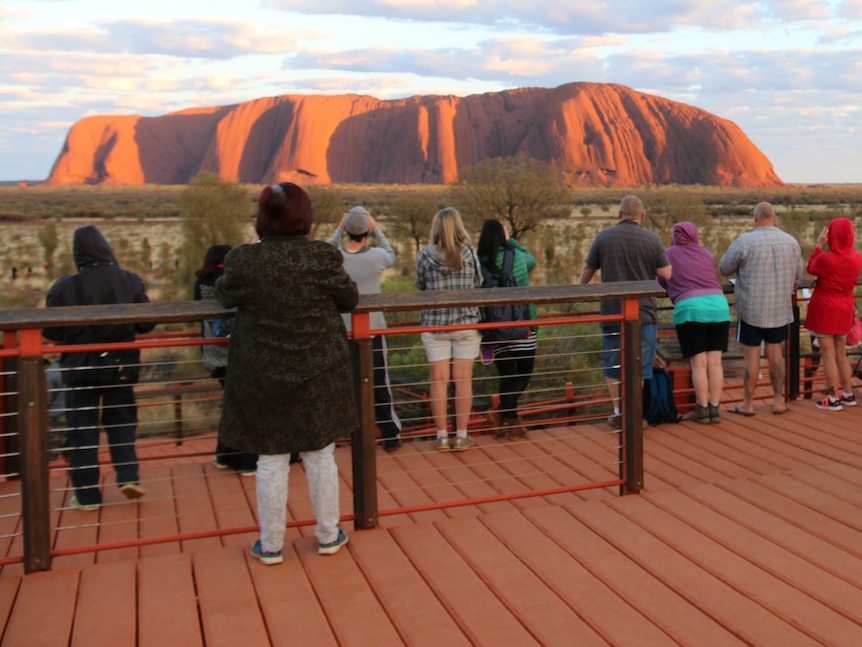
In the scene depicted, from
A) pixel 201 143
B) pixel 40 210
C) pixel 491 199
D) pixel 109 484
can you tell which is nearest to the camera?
pixel 109 484

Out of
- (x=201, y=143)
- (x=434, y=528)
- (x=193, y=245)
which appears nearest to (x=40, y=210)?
(x=193, y=245)

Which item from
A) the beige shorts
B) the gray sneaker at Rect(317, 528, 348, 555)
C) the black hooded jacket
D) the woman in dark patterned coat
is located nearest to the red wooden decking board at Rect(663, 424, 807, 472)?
the beige shorts

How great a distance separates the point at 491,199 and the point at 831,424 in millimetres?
28243

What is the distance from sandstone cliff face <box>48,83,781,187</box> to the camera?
115562 millimetres

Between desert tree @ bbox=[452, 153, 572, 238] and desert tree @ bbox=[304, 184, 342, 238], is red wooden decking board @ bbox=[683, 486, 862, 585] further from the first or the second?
desert tree @ bbox=[304, 184, 342, 238]

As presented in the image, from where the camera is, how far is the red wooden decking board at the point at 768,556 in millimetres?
3193

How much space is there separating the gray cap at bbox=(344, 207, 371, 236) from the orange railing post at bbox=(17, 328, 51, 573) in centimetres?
239

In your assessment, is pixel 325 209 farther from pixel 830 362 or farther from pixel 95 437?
pixel 95 437

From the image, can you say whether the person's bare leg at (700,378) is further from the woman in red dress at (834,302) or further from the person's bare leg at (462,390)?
the person's bare leg at (462,390)

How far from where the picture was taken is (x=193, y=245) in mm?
27797

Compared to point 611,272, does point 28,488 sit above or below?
below

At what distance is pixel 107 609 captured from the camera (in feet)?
10.3

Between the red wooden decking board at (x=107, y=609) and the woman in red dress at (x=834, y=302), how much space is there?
5.22 metres

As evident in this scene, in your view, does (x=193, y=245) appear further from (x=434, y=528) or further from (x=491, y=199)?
(x=434, y=528)
